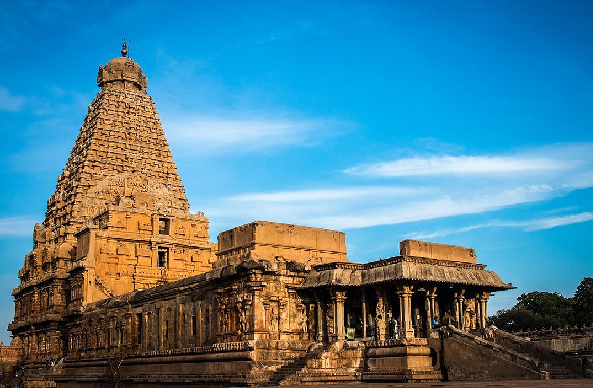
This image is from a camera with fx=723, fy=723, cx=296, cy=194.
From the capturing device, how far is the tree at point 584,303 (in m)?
71.8

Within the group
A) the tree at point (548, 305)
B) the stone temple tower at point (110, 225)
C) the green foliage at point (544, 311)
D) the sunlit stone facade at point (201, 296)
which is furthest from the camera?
the tree at point (548, 305)

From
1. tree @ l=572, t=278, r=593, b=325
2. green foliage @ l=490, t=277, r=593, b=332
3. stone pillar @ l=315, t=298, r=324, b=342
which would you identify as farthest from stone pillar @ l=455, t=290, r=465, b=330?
green foliage @ l=490, t=277, r=593, b=332

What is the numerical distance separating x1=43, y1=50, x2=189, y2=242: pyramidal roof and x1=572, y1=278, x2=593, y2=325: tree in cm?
4078

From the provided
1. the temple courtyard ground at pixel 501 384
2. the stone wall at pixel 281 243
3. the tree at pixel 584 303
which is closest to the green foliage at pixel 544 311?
the tree at pixel 584 303

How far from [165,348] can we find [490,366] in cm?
2183

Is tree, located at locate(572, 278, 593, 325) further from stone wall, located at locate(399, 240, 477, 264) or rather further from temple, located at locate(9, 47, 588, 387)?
temple, located at locate(9, 47, 588, 387)

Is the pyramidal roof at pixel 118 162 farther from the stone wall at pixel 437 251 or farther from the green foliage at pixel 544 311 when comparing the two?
the green foliage at pixel 544 311

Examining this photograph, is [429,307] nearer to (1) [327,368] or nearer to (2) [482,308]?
(2) [482,308]

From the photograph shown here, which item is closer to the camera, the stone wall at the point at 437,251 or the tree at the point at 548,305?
the stone wall at the point at 437,251

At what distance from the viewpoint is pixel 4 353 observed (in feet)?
229

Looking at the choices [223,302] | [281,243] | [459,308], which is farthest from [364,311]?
[223,302]

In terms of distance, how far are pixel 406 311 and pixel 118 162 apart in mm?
43196

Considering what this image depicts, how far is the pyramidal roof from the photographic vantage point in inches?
2635

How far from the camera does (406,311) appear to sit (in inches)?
1348
